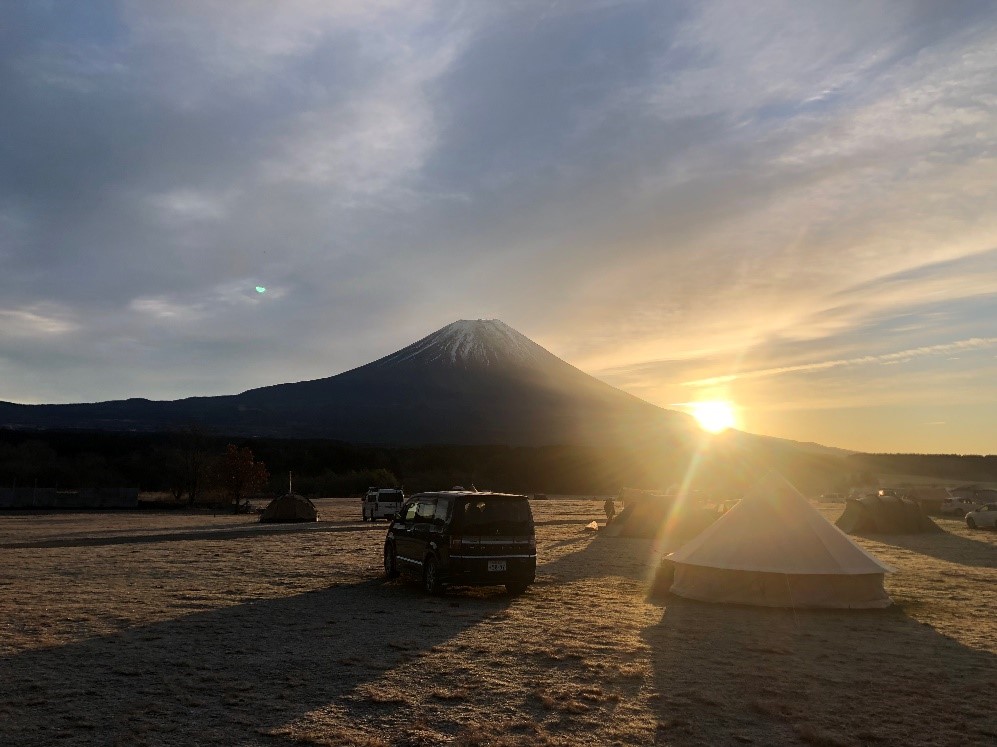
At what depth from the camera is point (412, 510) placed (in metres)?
17.1

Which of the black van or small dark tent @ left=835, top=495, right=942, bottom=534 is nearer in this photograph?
the black van

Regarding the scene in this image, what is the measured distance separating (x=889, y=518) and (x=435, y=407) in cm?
13074

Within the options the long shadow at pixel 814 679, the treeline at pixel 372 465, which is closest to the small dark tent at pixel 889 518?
the long shadow at pixel 814 679

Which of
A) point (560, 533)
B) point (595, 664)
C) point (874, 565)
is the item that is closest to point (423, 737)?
point (595, 664)

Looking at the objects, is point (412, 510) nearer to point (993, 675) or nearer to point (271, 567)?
point (271, 567)

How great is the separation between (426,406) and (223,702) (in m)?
153

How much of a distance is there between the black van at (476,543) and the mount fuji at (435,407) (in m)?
127

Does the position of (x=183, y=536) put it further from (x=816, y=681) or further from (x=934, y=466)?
(x=934, y=466)

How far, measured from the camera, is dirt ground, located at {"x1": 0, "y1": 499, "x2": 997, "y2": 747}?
6.92 metres

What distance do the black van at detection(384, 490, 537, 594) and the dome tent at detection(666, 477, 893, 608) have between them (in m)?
2.86

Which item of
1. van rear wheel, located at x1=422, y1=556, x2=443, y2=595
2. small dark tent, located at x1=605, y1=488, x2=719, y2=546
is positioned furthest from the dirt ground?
small dark tent, located at x1=605, y1=488, x2=719, y2=546

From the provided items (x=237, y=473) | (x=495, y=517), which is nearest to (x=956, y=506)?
(x=495, y=517)

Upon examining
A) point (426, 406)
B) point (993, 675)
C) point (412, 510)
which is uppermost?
point (426, 406)

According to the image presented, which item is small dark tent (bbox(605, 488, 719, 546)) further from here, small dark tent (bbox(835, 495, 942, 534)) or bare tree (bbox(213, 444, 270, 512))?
bare tree (bbox(213, 444, 270, 512))
